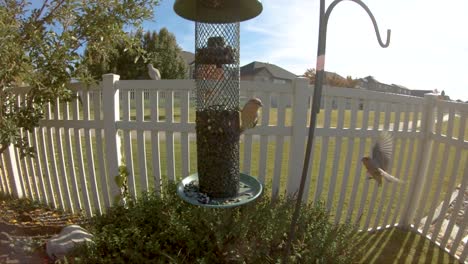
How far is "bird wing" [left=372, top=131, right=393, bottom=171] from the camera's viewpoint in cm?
191

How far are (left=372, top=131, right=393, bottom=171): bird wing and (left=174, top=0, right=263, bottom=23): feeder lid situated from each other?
1.10 meters

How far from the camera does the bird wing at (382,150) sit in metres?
1.91

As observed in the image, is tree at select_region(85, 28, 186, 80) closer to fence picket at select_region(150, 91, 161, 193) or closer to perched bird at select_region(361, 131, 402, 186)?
fence picket at select_region(150, 91, 161, 193)

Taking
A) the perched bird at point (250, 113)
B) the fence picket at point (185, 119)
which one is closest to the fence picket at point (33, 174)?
the fence picket at point (185, 119)

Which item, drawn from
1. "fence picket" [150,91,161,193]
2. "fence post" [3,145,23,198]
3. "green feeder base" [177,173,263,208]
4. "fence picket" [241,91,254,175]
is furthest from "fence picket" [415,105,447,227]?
"fence post" [3,145,23,198]

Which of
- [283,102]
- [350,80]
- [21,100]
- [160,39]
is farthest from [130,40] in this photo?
[350,80]

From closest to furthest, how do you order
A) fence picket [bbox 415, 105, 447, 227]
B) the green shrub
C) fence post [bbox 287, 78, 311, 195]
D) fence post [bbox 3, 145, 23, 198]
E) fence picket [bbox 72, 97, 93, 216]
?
the green shrub, fence post [bbox 287, 78, 311, 195], fence picket [bbox 415, 105, 447, 227], fence picket [bbox 72, 97, 93, 216], fence post [bbox 3, 145, 23, 198]

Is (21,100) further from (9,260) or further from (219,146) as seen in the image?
(219,146)

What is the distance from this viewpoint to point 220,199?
6.53ft

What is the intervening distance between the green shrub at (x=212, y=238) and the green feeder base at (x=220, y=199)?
1.01 ft

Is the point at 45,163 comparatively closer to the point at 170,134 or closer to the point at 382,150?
the point at 170,134

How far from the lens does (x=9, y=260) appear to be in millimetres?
2824

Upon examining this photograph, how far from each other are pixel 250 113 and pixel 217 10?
692 millimetres

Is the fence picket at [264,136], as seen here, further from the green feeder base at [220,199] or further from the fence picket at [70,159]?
the fence picket at [70,159]
